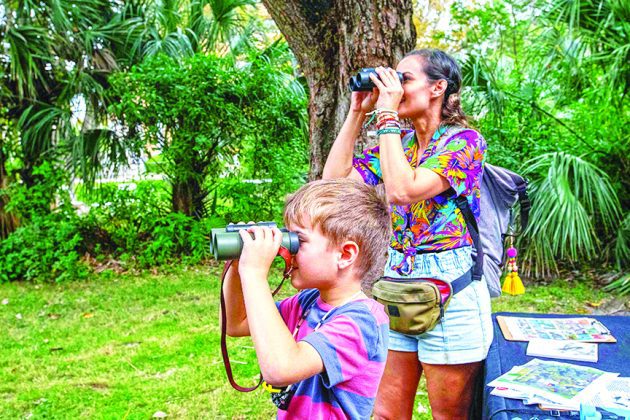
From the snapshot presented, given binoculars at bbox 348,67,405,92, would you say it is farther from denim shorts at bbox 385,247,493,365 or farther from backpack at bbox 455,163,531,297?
denim shorts at bbox 385,247,493,365

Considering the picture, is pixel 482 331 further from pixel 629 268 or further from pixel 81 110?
pixel 81 110

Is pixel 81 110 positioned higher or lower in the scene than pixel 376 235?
higher

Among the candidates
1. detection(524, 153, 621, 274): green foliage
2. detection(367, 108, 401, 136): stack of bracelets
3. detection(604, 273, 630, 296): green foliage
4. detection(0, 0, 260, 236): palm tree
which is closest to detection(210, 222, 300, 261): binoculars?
detection(367, 108, 401, 136): stack of bracelets

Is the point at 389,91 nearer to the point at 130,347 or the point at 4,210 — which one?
the point at 130,347

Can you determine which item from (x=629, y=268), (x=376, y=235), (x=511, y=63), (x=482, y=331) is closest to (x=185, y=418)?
(x=482, y=331)

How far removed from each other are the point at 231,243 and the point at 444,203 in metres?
0.85

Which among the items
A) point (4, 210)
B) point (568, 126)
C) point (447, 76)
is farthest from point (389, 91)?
point (4, 210)

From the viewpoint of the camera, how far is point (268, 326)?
53.7 inches

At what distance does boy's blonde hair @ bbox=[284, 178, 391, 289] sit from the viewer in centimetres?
154

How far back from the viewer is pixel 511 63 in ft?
27.3

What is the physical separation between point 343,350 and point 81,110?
6394 mm

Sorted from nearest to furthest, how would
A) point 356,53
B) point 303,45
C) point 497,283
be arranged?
point 497,283 < point 356,53 < point 303,45

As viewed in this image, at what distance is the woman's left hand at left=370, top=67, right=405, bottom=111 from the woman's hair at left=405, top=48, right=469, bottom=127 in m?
0.13

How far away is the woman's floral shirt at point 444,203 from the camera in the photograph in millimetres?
1934
